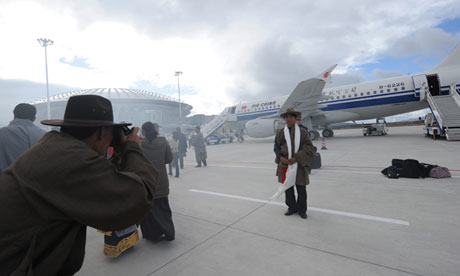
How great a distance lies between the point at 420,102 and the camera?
527 inches

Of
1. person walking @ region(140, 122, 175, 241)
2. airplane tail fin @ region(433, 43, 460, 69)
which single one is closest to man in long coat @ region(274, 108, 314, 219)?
person walking @ region(140, 122, 175, 241)

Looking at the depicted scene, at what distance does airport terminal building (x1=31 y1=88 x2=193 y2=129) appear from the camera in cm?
5991

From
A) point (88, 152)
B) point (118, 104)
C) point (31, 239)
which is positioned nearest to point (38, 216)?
point (31, 239)

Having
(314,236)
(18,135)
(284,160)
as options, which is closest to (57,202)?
(18,135)

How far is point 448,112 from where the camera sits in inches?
440

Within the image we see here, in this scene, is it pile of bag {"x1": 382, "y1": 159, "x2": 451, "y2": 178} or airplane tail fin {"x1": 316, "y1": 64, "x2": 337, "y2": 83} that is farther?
airplane tail fin {"x1": 316, "y1": 64, "x2": 337, "y2": 83}

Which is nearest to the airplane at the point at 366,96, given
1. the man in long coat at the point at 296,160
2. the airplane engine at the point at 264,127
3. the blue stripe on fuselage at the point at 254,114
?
the airplane engine at the point at 264,127

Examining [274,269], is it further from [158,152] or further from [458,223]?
[458,223]

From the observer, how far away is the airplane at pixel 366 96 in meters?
13.0

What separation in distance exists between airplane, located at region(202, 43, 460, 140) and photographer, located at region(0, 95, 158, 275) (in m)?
13.5

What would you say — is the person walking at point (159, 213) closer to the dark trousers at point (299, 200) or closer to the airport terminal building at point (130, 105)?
the dark trousers at point (299, 200)

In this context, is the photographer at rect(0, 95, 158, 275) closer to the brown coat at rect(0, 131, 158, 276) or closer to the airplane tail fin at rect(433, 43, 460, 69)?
the brown coat at rect(0, 131, 158, 276)

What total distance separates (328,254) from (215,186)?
356 cm

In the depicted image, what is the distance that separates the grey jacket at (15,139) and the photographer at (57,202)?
2.21m
